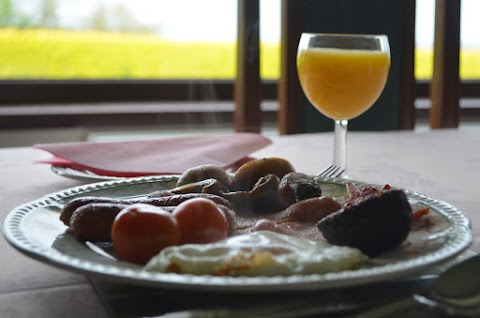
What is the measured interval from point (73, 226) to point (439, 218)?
1.01 ft

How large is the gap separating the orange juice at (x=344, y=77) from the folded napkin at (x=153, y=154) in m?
0.13

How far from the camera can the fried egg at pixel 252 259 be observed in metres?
0.46

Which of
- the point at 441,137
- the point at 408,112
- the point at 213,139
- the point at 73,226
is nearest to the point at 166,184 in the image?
the point at 73,226

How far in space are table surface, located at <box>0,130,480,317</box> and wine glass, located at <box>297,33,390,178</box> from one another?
0.10 metres

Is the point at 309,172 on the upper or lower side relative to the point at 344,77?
lower

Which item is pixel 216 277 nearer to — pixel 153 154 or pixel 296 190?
pixel 296 190

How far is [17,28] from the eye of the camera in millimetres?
2527

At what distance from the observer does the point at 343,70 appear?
1164 mm

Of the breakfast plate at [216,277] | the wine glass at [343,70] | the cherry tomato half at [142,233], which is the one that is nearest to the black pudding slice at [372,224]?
the breakfast plate at [216,277]

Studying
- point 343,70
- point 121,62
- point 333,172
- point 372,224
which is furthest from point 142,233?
point 121,62

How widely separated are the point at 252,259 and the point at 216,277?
0.10 ft

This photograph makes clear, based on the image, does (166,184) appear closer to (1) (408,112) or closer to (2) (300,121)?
(2) (300,121)

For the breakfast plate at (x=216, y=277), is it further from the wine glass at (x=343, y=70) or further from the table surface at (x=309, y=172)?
the wine glass at (x=343, y=70)

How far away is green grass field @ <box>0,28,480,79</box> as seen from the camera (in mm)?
2490
